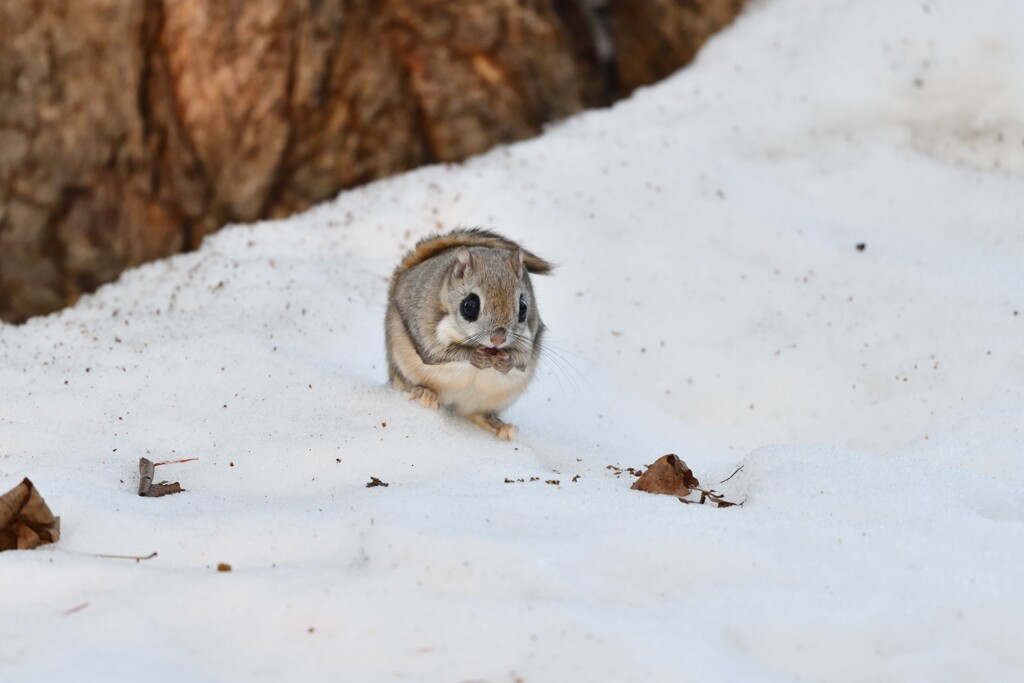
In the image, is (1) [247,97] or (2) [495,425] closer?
(2) [495,425]

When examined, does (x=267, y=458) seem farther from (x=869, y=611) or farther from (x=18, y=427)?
(x=869, y=611)

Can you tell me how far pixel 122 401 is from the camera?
5105mm

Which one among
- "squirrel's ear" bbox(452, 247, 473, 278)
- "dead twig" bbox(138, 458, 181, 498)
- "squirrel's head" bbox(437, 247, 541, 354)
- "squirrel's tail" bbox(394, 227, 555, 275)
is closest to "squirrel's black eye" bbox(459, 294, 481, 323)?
"squirrel's head" bbox(437, 247, 541, 354)

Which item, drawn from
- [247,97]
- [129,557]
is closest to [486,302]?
[129,557]

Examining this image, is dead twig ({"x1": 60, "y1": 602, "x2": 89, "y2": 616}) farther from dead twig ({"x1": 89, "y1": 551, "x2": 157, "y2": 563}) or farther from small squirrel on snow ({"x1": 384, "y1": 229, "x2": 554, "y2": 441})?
small squirrel on snow ({"x1": 384, "y1": 229, "x2": 554, "y2": 441})

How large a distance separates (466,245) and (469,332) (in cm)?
71

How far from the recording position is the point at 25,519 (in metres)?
3.71

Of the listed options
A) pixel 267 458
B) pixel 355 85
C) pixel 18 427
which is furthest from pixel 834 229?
pixel 18 427

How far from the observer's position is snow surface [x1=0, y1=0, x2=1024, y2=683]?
10.6 ft

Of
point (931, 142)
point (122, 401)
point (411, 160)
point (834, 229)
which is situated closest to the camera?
point (122, 401)

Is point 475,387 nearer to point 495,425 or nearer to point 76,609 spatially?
point 495,425

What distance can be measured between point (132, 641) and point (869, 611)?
2.06 m

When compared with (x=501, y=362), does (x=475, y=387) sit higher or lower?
lower

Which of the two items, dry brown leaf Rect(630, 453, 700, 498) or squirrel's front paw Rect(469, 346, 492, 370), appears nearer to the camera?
dry brown leaf Rect(630, 453, 700, 498)
